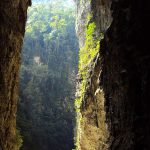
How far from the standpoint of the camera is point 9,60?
27.9 feet

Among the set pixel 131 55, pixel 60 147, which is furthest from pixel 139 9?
pixel 60 147

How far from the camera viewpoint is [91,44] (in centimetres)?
1362

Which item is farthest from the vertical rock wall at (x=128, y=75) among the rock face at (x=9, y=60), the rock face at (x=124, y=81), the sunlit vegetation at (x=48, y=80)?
the sunlit vegetation at (x=48, y=80)

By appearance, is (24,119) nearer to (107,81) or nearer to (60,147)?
(60,147)

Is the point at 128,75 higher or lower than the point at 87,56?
lower

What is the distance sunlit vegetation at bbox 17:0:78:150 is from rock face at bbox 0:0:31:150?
801 inches

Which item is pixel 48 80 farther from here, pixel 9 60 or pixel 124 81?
pixel 9 60

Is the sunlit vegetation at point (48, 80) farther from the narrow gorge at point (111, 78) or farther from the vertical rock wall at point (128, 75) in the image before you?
the vertical rock wall at point (128, 75)

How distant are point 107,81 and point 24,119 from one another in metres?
21.6

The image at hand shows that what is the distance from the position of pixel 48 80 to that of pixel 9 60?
32.6 m

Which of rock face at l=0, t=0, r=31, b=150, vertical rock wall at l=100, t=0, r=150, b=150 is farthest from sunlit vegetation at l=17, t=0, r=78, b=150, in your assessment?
rock face at l=0, t=0, r=31, b=150

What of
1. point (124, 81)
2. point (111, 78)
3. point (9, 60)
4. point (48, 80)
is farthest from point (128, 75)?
point (48, 80)

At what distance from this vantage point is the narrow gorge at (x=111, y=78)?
856cm

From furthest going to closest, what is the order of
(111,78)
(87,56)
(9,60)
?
1. (87,56)
2. (111,78)
3. (9,60)
